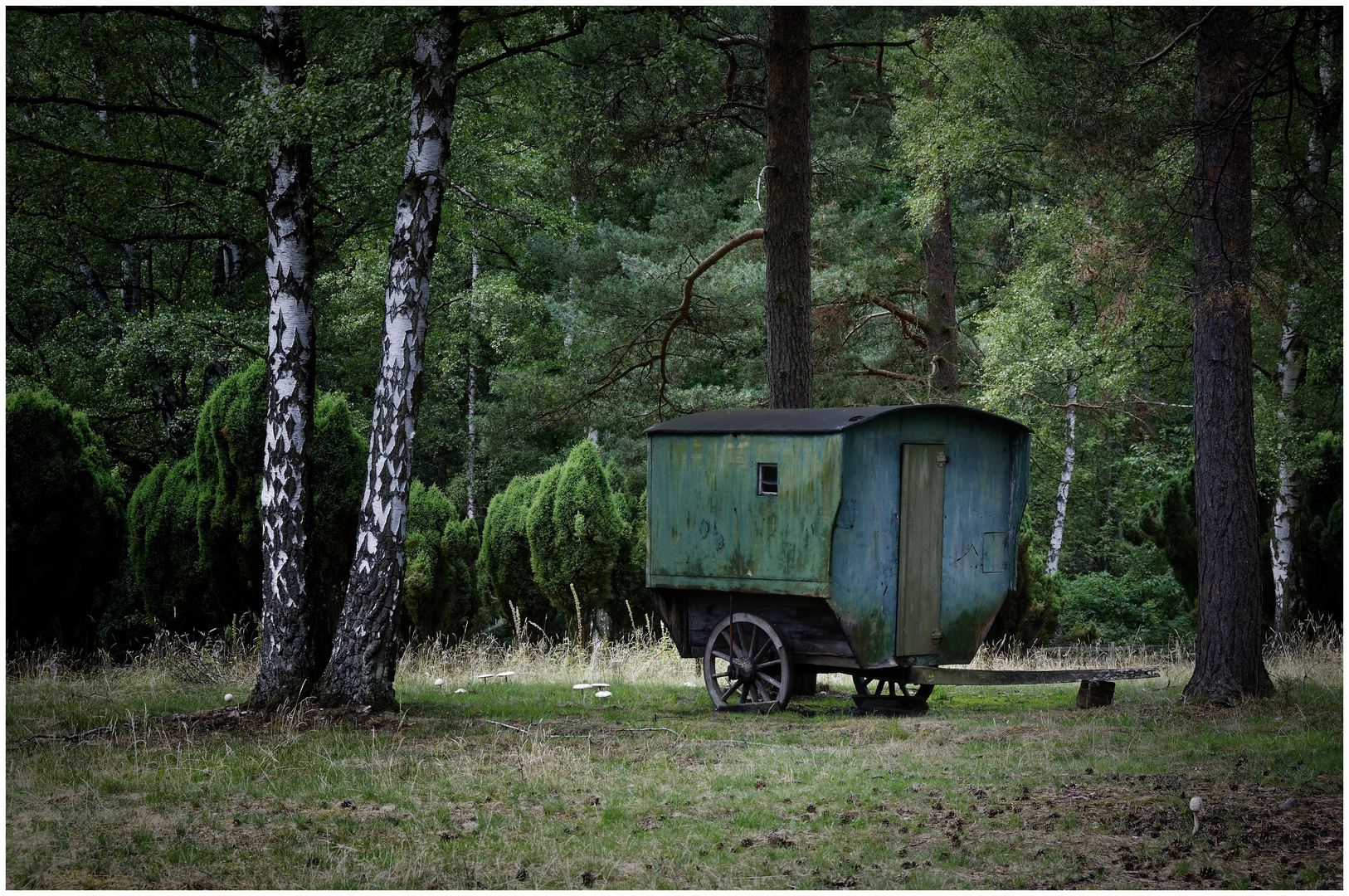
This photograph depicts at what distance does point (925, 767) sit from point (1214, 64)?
5684 millimetres

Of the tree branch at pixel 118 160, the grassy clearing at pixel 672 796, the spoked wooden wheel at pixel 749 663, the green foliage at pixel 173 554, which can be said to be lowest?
the grassy clearing at pixel 672 796

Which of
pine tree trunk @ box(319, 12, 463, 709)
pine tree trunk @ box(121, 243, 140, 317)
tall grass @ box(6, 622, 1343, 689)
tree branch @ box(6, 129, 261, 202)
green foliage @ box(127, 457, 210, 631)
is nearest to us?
pine tree trunk @ box(319, 12, 463, 709)

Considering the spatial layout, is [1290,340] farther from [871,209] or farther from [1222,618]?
[871,209]

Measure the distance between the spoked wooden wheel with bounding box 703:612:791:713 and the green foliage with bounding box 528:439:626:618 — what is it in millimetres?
4868

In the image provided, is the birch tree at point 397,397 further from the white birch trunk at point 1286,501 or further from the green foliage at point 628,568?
the white birch trunk at point 1286,501

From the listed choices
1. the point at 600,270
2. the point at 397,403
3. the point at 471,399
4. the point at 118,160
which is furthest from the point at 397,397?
the point at 471,399

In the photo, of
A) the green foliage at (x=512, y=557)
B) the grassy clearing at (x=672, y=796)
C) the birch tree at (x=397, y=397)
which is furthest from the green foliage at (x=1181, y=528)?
the birch tree at (x=397, y=397)

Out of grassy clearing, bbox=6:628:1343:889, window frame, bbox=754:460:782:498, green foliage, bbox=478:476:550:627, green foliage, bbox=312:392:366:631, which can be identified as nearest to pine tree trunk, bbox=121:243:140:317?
green foliage, bbox=478:476:550:627

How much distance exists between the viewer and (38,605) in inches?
446

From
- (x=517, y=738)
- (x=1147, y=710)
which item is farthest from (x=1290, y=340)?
(x=517, y=738)

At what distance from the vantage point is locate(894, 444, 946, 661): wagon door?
8750 millimetres

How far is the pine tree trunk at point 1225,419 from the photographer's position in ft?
28.1

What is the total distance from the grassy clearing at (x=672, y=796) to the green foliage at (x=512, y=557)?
256 inches

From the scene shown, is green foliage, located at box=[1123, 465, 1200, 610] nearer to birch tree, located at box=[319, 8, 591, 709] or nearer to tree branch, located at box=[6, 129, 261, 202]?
birch tree, located at box=[319, 8, 591, 709]
